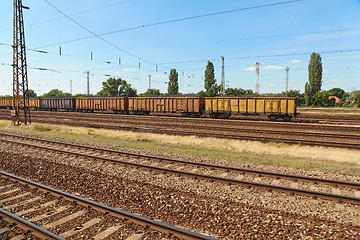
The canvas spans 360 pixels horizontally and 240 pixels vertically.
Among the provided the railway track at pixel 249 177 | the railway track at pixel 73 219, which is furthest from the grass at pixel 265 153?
the railway track at pixel 73 219

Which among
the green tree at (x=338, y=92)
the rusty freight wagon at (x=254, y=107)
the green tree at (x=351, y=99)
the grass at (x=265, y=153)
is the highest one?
the green tree at (x=338, y=92)

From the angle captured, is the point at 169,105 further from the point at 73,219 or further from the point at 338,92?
the point at 338,92

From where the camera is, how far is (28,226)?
221 inches

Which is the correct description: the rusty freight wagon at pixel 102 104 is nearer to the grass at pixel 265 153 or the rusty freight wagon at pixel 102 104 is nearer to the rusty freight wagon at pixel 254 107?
the rusty freight wagon at pixel 254 107

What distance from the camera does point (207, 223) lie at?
19.4ft

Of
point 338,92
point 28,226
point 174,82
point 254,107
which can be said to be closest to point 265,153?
point 28,226

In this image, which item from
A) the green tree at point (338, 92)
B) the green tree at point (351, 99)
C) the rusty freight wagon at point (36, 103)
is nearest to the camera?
the rusty freight wagon at point (36, 103)

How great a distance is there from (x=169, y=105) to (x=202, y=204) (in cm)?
2813

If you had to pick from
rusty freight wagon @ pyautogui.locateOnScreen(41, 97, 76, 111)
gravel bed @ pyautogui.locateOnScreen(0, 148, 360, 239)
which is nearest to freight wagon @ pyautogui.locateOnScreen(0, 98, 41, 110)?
rusty freight wagon @ pyautogui.locateOnScreen(41, 97, 76, 111)

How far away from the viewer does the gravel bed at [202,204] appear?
5.59 metres

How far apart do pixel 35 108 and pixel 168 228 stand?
58137 mm

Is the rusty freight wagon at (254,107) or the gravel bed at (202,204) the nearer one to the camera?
the gravel bed at (202,204)

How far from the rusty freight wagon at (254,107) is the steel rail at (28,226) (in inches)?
1021

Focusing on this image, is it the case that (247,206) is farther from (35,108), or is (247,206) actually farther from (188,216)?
(35,108)
